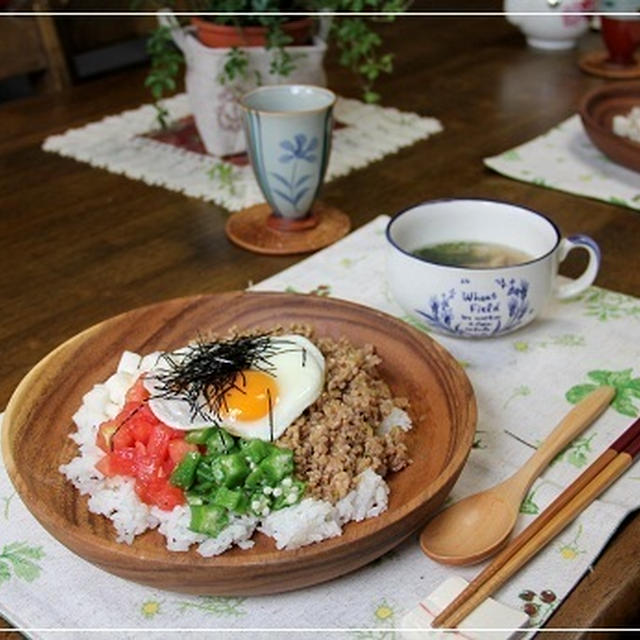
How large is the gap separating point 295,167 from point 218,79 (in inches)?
12.6

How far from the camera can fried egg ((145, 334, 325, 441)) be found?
0.75 metres

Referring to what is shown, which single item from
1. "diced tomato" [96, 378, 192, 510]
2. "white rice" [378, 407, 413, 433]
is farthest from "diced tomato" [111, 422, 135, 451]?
"white rice" [378, 407, 413, 433]

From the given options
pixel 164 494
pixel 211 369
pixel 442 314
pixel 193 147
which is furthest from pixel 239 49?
pixel 164 494

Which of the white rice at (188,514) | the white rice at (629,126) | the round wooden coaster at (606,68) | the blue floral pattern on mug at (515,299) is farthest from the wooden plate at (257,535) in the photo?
the round wooden coaster at (606,68)

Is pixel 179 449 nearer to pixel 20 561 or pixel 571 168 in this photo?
pixel 20 561

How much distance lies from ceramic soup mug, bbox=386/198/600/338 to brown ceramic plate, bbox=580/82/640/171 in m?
0.45

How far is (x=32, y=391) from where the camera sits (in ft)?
2.70

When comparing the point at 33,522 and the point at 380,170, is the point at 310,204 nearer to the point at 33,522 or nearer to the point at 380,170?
the point at 380,170

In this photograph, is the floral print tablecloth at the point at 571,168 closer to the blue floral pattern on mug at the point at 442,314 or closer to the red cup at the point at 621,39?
the red cup at the point at 621,39

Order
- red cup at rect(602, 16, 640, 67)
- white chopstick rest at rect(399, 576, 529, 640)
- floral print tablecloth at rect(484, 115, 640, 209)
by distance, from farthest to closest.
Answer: red cup at rect(602, 16, 640, 67), floral print tablecloth at rect(484, 115, 640, 209), white chopstick rest at rect(399, 576, 529, 640)

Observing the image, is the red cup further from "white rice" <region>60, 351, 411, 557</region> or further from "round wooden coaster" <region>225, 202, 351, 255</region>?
"white rice" <region>60, 351, 411, 557</region>

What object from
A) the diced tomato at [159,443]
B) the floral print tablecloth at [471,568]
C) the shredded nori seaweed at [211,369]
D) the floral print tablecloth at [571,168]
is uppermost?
A: the shredded nori seaweed at [211,369]

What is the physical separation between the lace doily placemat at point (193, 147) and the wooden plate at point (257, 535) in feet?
1.56

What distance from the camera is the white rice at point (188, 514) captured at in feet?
2.18
